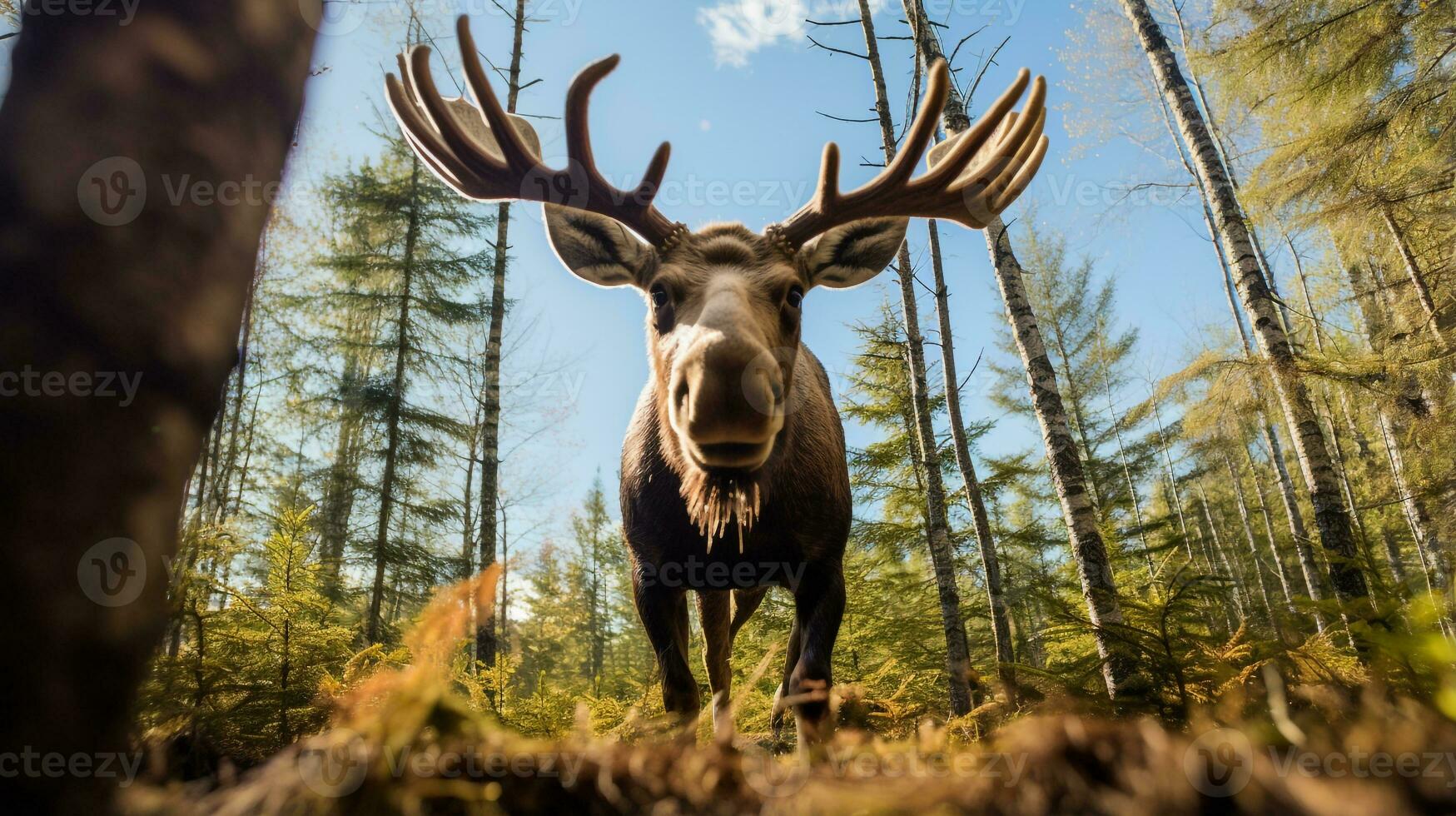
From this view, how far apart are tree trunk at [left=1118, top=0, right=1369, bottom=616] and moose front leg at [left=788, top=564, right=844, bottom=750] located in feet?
13.8

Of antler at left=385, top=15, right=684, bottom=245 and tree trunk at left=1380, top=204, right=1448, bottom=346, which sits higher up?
tree trunk at left=1380, top=204, right=1448, bottom=346

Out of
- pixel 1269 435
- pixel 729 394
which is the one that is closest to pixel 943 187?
pixel 729 394

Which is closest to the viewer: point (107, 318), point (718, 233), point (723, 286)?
point (107, 318)

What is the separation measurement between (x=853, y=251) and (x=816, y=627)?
2454 millimetres

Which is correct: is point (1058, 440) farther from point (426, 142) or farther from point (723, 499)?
point (426, 142)

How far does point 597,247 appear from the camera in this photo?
4059 mm

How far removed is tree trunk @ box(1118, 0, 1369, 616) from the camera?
582 cm

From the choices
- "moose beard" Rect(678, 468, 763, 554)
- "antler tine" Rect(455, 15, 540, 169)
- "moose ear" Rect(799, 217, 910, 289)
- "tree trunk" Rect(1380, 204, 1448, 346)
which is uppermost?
"tree trunk" Rect(1380, 204, 1448, 346)

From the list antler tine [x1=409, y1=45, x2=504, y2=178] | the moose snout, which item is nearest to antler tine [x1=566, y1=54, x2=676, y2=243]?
antler tine [x1=409, y1=45, x2=504, y2=178]

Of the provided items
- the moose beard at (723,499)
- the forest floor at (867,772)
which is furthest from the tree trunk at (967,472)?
the forest floor at (867,772)

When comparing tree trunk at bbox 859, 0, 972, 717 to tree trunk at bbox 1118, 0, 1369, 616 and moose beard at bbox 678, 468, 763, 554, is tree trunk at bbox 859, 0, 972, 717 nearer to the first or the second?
tree trunk at bbox 1118, 0, 1369, 616

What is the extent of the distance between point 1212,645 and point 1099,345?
27022 mm

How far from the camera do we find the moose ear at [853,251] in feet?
13.4

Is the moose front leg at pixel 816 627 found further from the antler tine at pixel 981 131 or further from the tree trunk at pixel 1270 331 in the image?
the tree trunk at pixel 1270 331
